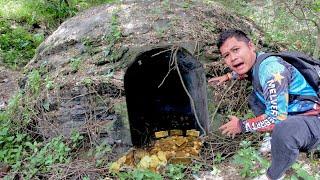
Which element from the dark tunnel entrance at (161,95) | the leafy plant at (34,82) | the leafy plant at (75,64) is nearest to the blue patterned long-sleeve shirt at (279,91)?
the dark tunnel entrance at (161,95)

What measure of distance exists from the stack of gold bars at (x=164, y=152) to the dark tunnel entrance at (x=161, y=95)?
10.0 inches

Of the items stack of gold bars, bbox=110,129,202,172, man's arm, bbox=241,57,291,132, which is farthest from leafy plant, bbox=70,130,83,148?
man's arm, bbox=241,57,291,132

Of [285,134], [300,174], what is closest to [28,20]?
[300,174]

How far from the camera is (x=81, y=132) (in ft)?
17.9

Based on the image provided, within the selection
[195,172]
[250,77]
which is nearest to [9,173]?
[195,172]

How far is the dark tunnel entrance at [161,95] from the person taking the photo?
6121mm

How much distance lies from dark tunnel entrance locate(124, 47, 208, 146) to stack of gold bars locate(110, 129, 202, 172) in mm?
255

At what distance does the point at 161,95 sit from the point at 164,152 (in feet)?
7.87

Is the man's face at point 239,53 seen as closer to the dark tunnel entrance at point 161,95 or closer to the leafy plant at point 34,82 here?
the dark tunnel entrance at point 161,95

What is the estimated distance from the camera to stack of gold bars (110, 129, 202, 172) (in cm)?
514

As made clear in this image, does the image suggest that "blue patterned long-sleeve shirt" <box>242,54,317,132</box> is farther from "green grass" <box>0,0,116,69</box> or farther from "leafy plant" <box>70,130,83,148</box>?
"green grass" <box>0,0,116,69</box>

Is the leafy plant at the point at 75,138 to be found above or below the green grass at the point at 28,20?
below

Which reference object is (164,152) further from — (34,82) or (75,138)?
(34,82)

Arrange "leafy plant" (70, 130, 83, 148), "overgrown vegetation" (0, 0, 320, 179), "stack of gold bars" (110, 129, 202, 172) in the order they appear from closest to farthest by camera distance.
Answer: "overgrown vegetation" (0, 0, 320, 179) → "stack of gold bars" (110, 129, 202, 172) → "leafy plant" (70, 130, 83, 148)
